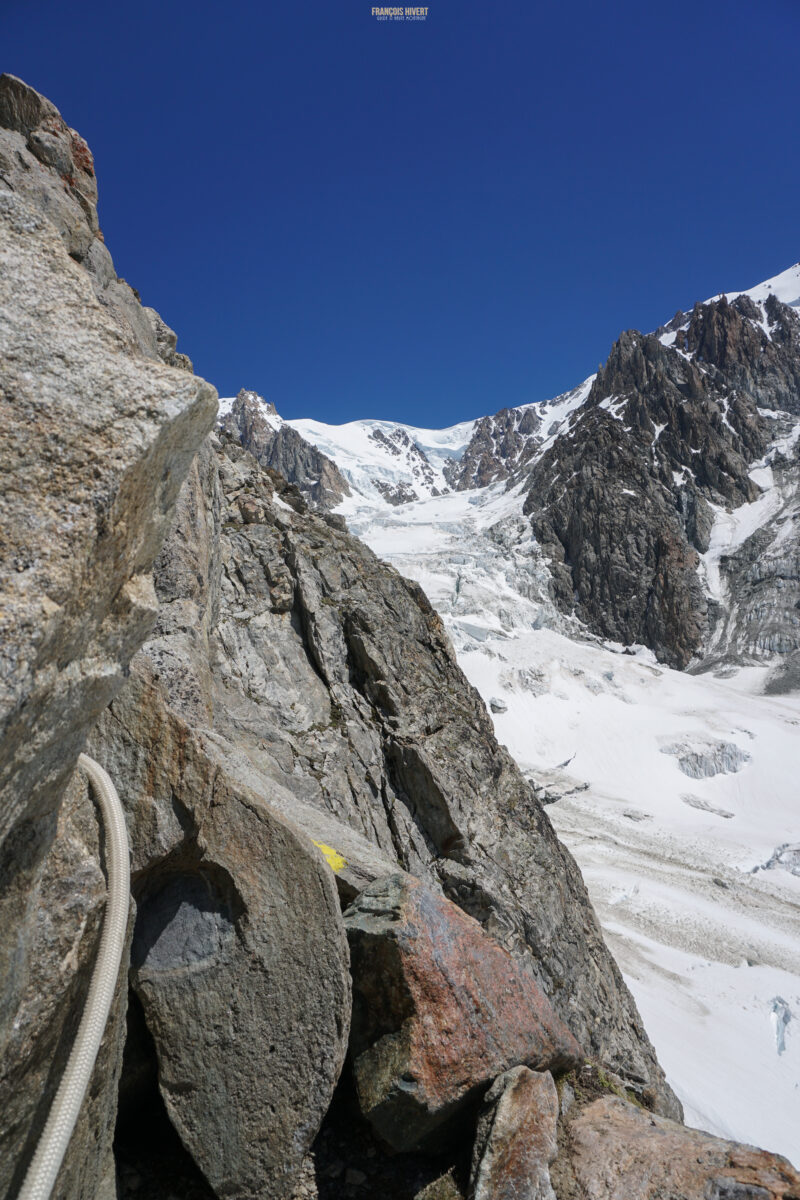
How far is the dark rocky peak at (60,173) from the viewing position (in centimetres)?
921

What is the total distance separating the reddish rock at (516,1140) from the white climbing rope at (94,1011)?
9.70 feet

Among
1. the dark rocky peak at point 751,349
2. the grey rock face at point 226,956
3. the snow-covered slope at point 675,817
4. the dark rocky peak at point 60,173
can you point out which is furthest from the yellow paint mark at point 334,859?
the dark rocky peak at point 751,349

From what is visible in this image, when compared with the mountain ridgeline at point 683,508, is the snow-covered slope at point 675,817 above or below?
below

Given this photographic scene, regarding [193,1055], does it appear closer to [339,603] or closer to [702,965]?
[339,603]

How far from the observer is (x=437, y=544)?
4830 inches

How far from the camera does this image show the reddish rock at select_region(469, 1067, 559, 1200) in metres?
3.96

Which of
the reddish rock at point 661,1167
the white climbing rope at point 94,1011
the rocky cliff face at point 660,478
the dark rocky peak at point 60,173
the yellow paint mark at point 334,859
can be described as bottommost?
the reddish rock at point 661,1167

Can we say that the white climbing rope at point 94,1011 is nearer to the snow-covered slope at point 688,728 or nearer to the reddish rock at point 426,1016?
the reddish rock at point 426,1016

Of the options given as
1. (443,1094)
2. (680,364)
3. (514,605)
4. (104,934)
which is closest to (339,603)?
(443,1094)

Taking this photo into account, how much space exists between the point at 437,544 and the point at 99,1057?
121 metres

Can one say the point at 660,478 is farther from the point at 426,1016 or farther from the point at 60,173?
the point at 426,1016

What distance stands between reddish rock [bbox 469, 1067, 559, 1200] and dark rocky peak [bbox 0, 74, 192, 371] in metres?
10.1

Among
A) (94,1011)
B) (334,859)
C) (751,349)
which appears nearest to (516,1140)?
(334,859)

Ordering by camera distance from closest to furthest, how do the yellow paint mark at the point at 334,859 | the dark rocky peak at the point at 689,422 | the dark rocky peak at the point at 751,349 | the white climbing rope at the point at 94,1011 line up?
the white climbing rope at the point at 94,1011
the yellow paint mark at the point at 334,859
the dark rocky peak at the point at 689,422
the dark rocky peak at the point at 751,349
